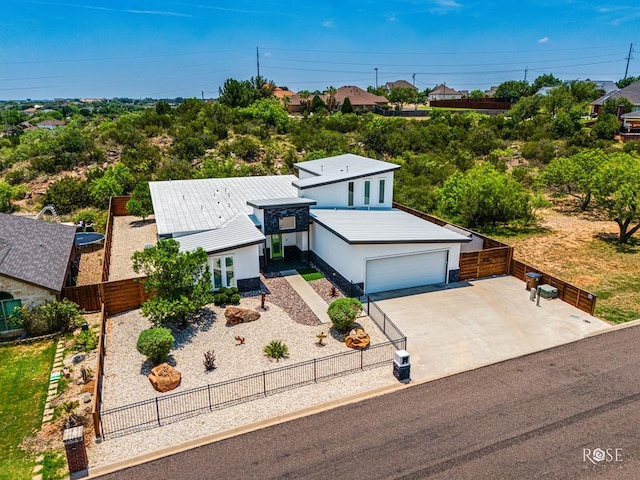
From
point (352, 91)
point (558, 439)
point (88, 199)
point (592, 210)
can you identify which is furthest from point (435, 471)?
point (352, 91)

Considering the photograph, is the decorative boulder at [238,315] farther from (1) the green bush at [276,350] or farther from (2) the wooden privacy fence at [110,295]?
(2) the wooden privacy fence at [110,295]

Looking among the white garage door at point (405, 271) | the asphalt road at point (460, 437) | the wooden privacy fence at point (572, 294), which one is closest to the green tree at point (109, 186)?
the white garage door at point (405, 271)

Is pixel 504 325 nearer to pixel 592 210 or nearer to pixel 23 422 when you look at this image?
pixel 23 422

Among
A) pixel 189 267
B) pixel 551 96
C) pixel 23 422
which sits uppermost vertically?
pixel 551 96

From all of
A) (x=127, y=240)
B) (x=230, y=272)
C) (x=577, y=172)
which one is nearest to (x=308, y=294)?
(x=230, y=272)

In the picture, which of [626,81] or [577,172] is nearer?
[577,172]

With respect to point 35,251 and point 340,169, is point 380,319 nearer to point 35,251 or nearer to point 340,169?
point 340,169

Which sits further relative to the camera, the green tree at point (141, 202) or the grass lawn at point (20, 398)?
the green tree at point (141, 202)
